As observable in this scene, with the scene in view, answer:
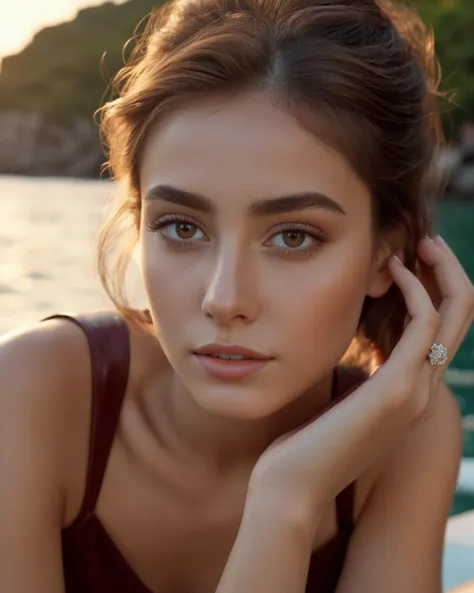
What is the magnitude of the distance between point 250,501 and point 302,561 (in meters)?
0.16

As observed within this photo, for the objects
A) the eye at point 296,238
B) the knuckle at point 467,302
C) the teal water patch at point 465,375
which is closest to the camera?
the eye at point 296,238

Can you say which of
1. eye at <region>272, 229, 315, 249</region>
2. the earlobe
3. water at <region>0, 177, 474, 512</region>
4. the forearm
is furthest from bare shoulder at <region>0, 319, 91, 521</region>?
the earlobe

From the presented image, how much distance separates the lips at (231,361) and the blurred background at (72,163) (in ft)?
2.67

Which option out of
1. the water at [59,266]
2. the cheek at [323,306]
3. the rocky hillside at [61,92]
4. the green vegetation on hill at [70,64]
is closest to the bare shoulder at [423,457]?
the cheek at [323,306]

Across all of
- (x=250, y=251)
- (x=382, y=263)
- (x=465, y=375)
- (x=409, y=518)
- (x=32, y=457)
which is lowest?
(x=465, y=375)

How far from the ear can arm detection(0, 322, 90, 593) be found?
0.75 meters

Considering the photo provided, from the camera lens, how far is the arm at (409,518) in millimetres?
2199

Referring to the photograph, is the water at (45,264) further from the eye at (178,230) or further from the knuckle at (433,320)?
the knuckle at (433,320)

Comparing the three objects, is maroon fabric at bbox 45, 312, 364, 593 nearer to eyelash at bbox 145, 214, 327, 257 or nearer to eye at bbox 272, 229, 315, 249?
eyelash at bbox 145, 214, 327, 257

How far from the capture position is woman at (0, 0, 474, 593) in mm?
1861

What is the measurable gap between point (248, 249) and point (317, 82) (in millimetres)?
395

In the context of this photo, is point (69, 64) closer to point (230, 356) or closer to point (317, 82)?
point (317, 82)

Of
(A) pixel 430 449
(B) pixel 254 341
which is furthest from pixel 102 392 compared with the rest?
(A) pixel 430 449

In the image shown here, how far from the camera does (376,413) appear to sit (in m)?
2.03
